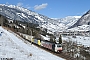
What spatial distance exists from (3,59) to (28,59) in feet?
11.1

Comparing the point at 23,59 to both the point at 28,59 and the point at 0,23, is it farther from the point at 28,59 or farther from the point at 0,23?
the point at 0,23

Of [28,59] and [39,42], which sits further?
[39,42]

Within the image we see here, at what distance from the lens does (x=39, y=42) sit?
2511 inches

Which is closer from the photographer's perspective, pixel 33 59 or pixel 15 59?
pixel 15 59

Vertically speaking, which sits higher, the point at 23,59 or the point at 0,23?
the point at 0,23

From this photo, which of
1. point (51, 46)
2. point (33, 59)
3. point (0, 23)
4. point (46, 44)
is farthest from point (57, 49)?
point (0, 23)

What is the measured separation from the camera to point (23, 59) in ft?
65.8

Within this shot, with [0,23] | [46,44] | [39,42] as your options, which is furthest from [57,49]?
[0,23]

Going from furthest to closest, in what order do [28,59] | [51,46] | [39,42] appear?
[39,42] < [51,46] < [28,59]

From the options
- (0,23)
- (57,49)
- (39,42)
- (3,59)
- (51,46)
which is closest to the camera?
(3,59)

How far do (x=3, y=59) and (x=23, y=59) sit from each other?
2.55 m

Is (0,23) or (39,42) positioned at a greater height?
(0,23)

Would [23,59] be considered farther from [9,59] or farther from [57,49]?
[57,49]

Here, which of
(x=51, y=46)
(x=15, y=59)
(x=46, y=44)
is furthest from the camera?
(x=46, y=44)
